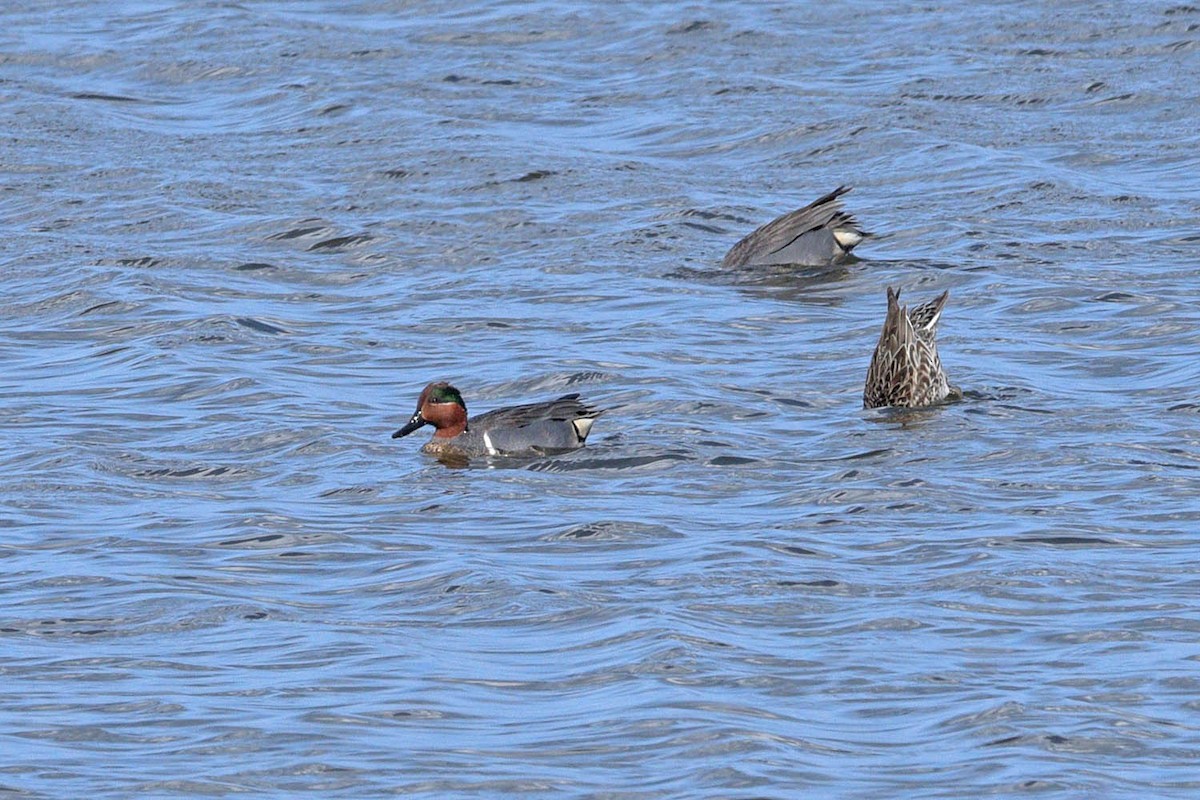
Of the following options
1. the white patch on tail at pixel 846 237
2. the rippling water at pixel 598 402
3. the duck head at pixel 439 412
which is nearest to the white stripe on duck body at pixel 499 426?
the duck head at pixel 439 412

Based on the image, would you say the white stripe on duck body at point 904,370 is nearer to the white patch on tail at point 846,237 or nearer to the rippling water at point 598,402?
the rippling water at point 598,402

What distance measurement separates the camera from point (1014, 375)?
46.0 ft

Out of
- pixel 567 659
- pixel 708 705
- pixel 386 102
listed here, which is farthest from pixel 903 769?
pixel 386 102

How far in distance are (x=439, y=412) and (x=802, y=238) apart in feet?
→ 16.5

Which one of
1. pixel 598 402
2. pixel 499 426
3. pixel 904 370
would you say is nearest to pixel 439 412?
pixel 499 426

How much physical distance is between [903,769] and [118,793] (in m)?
2.66

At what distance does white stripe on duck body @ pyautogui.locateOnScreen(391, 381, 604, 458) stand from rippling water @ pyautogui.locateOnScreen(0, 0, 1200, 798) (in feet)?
0.61

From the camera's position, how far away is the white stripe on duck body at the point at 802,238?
1731 cm

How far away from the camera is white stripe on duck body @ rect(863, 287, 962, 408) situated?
13430 millimetres

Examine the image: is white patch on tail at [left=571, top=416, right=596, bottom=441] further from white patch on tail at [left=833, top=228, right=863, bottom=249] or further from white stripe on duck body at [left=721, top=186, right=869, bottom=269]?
white patch on tail at [left=833, top=228, right=863, bottom=249]

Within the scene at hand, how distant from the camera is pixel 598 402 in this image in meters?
13.8

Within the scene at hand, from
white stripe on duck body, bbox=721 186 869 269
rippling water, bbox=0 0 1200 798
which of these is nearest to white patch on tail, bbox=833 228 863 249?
white stripe on duck body, bbox=721 186 869 269

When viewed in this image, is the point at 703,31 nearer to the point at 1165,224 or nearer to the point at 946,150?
the point at 946,150

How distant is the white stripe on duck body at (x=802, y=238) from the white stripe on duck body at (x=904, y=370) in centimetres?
349
